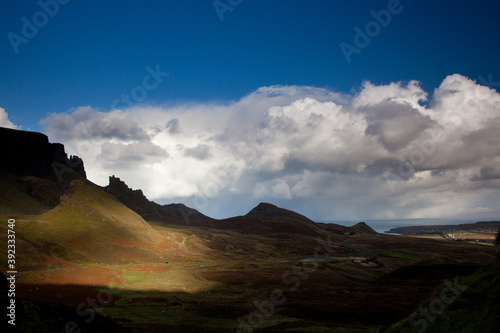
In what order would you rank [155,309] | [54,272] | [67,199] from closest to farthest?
[155,309] < [54,272] < [67,199]

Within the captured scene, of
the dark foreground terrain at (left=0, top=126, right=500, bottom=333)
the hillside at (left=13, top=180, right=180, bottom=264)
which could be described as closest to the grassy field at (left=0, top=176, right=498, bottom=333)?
the dark foreground terrain at (left=0, top=126, right=500, bottom=333)

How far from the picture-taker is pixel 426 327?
27.5m

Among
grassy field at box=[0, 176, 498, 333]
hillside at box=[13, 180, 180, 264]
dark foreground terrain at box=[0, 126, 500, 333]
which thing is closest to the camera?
dark foreground terrain at box=[0, 126, 500, 333]

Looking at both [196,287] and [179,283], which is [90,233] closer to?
[179,283]

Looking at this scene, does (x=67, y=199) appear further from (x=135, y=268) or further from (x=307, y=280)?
(x=307, y=280)

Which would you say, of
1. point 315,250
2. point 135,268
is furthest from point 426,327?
point 315,250

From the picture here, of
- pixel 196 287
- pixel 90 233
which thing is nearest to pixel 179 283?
pixel 196 287

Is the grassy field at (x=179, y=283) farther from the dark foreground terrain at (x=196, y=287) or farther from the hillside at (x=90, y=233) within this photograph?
the hillside at (x=90, y=233)

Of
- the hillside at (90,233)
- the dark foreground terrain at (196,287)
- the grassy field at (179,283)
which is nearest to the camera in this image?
the dark foreground terrain at (196,287)

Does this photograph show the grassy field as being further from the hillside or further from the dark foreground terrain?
the hillside

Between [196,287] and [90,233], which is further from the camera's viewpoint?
[90,233]

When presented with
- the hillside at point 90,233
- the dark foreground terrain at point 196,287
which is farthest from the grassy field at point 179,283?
the hillside at point 90,233

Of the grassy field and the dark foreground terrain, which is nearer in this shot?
the dark foreground terrain

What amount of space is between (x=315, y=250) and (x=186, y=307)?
137009 mm
